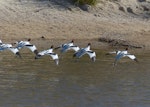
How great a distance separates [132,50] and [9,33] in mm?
4369

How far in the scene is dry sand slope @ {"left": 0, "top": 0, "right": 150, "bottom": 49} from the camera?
84.0 feet

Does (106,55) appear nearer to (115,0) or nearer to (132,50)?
(132,50)

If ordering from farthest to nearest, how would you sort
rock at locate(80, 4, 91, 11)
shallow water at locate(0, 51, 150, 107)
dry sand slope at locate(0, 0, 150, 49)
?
1. rock at locate(80, 4, 91, 11)
2. dry sand slope at locate(0, 0, 150, 49)
3. shallow water at locate(0, 51, 150, 107)

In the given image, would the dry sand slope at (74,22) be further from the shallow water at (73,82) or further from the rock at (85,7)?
the shallow water at (73,82)

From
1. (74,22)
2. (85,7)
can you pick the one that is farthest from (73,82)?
(85,7)

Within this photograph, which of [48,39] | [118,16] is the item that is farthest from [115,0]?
[48,39]


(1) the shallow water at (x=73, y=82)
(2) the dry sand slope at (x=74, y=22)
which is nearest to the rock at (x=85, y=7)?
(2) the dry sand slope at (x=74, y=22)

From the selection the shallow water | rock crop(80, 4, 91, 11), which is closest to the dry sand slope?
rock crop(80, 4, 91, 11)

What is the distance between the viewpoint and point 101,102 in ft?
53.4

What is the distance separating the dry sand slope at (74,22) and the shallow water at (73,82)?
3225 mm

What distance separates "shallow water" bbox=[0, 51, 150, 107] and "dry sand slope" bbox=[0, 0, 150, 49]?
3.23m

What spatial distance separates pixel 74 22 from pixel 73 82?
8711 mm

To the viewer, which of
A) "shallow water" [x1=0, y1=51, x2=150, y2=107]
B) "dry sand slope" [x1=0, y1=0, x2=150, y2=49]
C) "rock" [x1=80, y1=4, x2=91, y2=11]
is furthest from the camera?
"rock" [x1=80, y1=4, x2=91, y2=11]

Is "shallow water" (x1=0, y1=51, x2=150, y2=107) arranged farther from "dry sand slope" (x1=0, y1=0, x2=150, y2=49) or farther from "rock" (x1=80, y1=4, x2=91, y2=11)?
"rock" (x1=80, y1=4, x2=91, y2=11)
